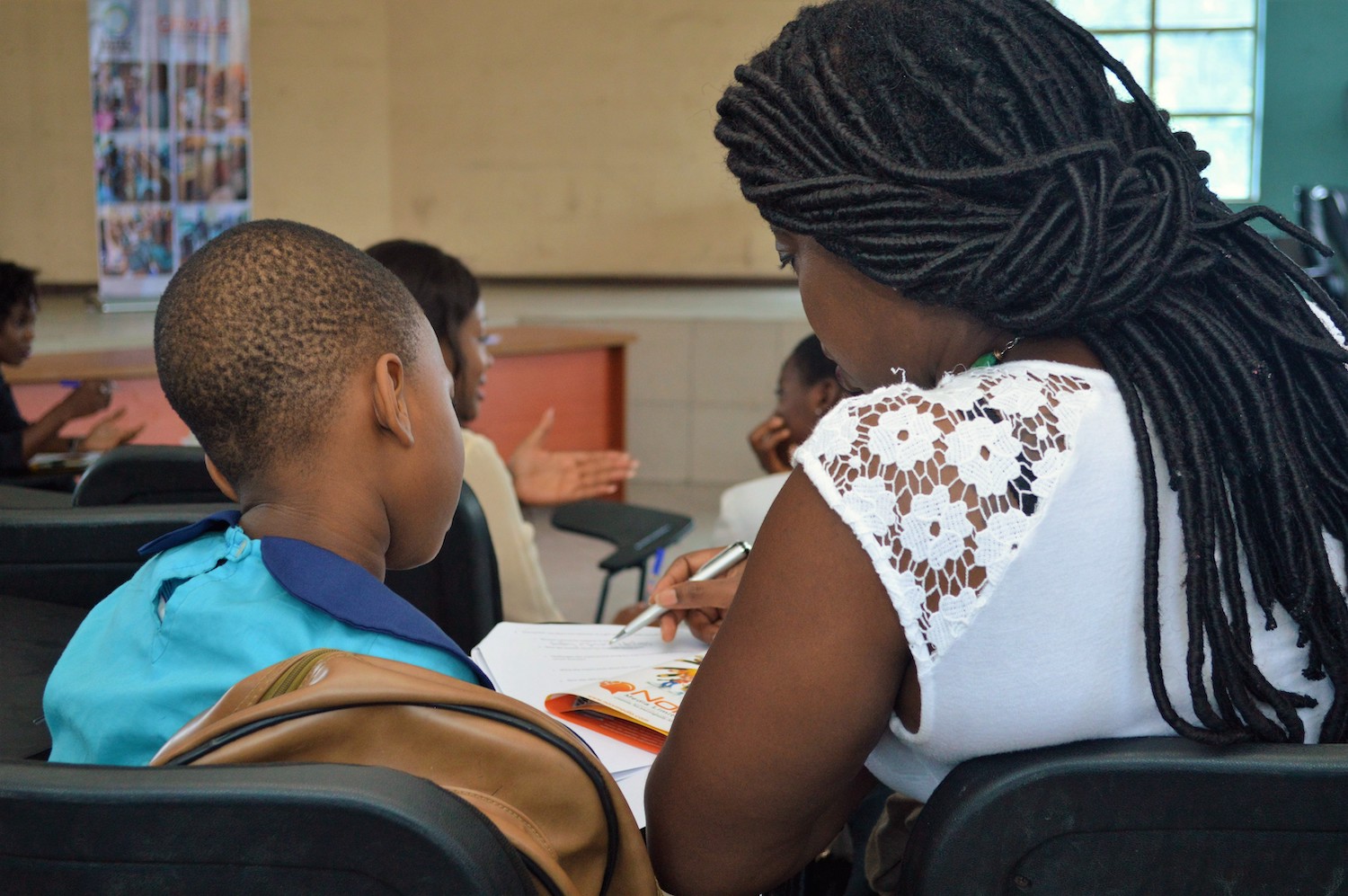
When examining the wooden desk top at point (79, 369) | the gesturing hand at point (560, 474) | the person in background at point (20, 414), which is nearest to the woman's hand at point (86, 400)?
the person in background at point (20, 414)

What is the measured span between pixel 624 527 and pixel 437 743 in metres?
2.14

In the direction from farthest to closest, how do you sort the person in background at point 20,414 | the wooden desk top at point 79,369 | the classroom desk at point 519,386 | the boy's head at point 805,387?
1. the classroom desk at point 519,386
2. the wooden desk top at point 79,369
3. the person in background at point 20,414
4. the boy's head at point 805,387

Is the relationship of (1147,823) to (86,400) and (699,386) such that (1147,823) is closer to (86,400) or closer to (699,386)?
(86,400)

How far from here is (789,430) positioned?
9.26ft

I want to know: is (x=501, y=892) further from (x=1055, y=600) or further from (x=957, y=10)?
(x=957, y=10)

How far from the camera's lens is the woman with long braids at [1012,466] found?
0.80 metres

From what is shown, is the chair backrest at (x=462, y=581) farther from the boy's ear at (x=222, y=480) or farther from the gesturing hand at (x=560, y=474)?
the gesturing hand at (x=560, y=474)

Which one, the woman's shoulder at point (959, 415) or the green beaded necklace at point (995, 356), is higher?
the green beaded necklace at point (995, 356)

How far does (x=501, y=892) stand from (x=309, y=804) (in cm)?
12

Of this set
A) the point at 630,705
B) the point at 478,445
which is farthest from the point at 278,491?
the point at 478,445

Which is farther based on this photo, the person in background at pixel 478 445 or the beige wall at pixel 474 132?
the beige wall at pixel 474 132

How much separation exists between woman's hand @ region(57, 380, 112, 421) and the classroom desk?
0.81 ft

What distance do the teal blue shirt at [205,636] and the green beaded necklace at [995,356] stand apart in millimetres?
469

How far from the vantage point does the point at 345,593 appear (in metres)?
0.91
